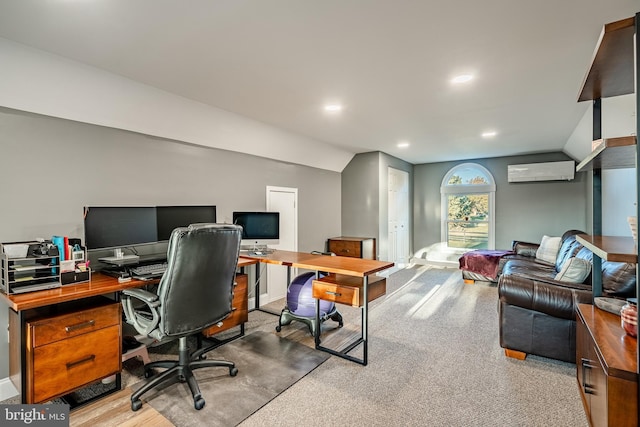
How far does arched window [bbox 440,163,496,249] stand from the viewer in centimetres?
668

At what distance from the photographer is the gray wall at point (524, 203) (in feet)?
19.3

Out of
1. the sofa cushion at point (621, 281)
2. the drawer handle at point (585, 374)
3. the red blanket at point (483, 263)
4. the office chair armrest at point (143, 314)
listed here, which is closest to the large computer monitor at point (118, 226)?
the office chair armrest at point (143, 314)

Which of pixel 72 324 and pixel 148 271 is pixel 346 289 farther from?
pixel 72 324

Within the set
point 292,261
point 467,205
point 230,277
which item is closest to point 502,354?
point 292,261

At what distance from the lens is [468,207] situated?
22.7ft

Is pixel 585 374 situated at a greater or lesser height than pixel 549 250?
lesser

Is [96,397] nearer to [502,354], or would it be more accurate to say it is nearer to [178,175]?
[178,175]

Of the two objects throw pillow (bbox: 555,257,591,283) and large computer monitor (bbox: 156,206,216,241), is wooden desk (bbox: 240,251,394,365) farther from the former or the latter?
throw pillow (bbox: 555,257,591,283)

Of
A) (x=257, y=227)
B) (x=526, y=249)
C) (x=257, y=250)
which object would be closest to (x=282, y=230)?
(x=257, y=227)

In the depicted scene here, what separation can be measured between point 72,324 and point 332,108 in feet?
9.46

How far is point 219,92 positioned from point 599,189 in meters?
2.97

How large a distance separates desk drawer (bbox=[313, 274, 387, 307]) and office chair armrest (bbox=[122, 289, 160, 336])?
127 centimetres

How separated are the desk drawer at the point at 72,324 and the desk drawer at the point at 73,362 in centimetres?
3

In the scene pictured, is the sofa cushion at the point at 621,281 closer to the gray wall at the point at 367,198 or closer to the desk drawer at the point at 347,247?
the desk drawer at the point at 347,247
